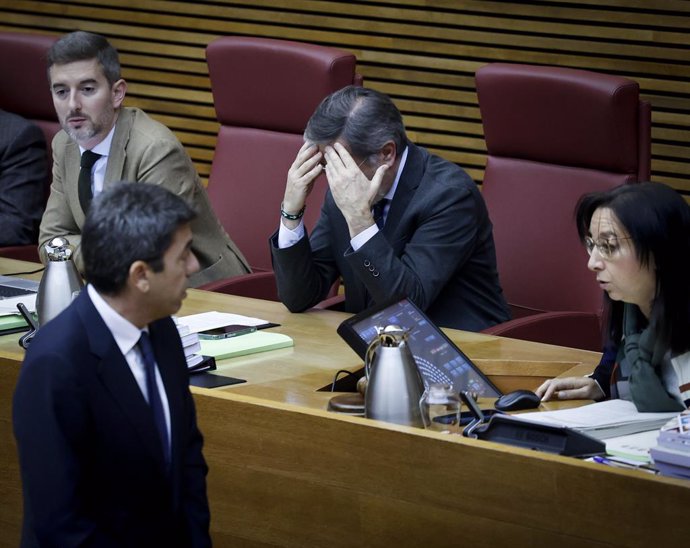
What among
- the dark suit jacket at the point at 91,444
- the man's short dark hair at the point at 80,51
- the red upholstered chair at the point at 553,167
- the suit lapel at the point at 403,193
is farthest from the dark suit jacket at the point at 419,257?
the dark suit jacket at the point at 91,444

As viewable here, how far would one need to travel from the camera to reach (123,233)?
6.27ft

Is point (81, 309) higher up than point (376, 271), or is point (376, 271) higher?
point (81, 309)

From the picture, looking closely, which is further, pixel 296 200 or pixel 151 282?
pixel 296 200

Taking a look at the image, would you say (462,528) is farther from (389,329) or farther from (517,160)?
(517,160)

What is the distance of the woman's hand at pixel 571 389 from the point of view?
110 inches

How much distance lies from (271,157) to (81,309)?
255cm

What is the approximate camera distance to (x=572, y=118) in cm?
388

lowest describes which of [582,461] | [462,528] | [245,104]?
[462,528]


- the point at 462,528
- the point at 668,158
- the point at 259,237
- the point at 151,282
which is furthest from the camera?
the point at 668,158

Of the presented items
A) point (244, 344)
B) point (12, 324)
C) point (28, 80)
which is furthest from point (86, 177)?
point (244, 344)

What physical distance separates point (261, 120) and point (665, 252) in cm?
213

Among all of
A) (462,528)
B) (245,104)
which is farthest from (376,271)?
(245,104)

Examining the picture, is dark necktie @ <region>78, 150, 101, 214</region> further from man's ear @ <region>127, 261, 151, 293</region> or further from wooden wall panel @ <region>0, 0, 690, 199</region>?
man's ear @ <region>127, 261, 151, 293</region>

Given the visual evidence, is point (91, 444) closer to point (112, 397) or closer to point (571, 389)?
point (112, 397)
